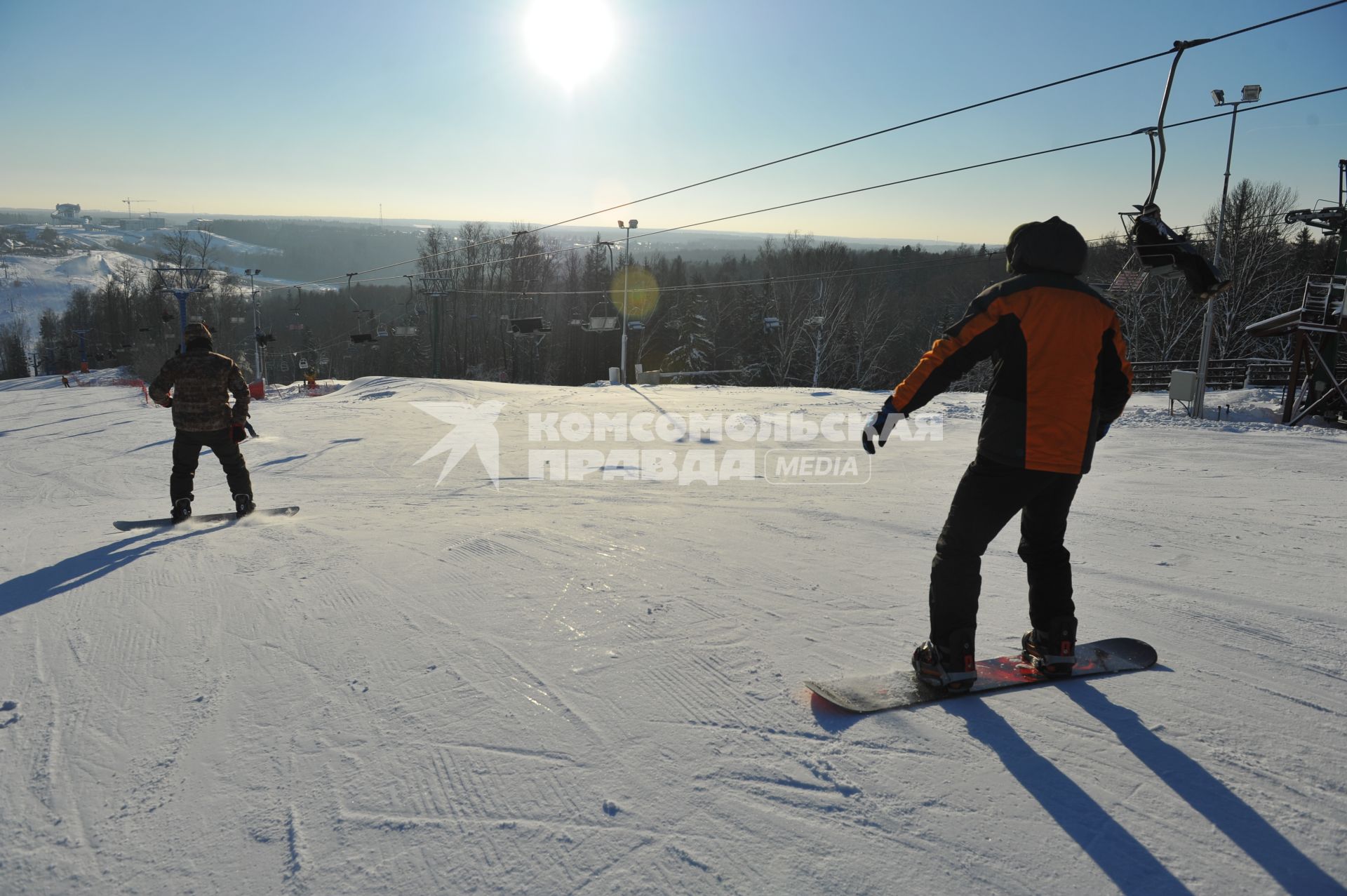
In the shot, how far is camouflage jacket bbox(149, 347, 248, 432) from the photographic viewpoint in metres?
5.69

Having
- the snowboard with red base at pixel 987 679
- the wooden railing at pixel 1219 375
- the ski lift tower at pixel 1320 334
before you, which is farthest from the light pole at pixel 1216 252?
the snowboard with red base at pixel 987 679

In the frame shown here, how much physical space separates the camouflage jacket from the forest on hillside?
26.1 m

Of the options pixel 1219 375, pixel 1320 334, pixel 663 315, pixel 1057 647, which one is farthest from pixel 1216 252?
pixel 663 315

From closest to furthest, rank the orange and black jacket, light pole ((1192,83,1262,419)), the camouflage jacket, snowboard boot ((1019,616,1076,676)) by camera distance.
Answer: the orange and black jacket < snowboard boot ((1019,616,1076,676)) < the camouflage jacket < light pole ((1192,83,1262,419))

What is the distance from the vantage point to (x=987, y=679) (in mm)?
2580

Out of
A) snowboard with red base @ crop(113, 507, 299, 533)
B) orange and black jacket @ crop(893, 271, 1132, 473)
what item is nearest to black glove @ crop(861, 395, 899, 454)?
orange and black jacket @ crop(893, 271, 1132, 473)

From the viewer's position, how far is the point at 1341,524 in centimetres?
528

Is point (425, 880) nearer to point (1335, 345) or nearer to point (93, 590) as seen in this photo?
point (93, 590)

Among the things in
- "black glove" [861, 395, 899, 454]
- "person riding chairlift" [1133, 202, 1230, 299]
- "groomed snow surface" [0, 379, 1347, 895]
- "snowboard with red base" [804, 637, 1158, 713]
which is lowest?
"groomed snow surface" [0, 379, 1347, 895]

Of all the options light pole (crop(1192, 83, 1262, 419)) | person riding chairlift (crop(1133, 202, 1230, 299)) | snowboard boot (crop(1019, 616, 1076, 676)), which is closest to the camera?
snowboard boot (crop(1019, 616, 1076, 676))

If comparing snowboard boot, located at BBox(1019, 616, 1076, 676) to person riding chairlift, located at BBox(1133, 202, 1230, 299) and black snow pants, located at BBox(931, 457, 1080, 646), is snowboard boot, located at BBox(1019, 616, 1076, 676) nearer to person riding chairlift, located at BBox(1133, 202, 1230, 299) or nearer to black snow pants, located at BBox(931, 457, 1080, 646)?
black snow pants, located at BBox(931, 457, 1080, 646)

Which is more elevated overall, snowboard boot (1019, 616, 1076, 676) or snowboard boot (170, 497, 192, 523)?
snowboard boot (1019, 616, 1076, 676)

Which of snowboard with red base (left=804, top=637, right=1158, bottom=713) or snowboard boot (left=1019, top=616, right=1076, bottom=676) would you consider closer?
snowboard with red base (left=804, top=637, right=1158, bottom=713)

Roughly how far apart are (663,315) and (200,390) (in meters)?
52.2
